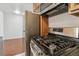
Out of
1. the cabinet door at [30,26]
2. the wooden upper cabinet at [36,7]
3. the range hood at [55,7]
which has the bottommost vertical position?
the cabinet door at [30,26]

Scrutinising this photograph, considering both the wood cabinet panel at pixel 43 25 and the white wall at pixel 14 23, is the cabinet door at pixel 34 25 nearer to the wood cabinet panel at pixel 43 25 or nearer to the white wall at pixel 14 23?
the wood cabinet panel at pixel 43 25


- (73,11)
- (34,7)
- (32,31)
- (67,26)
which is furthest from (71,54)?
(34,7)

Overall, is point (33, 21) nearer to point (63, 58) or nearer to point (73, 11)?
point (73, 11)

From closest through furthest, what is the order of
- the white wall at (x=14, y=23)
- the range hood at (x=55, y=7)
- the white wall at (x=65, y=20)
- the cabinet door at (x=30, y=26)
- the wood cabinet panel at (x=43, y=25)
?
the range hood at (x=55, y=7) < the white wall at (x=65, y=20) < the cabinet door at (x=30, y=26) < the wood cabinet panel at (x=43, y=25) < the white wall at (x=14, y=23)

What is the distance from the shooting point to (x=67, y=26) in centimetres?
173

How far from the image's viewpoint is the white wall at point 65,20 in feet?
5.11

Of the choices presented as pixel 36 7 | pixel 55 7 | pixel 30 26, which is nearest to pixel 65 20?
pixel 55 7

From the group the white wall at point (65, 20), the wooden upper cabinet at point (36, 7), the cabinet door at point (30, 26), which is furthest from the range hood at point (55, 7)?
the wooden upper cabinet at point (36, 7)

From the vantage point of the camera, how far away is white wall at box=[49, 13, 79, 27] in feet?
5.11

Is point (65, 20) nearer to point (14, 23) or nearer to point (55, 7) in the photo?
point (55, 7)

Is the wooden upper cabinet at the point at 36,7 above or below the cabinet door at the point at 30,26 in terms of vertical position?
above

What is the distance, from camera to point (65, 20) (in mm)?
1813

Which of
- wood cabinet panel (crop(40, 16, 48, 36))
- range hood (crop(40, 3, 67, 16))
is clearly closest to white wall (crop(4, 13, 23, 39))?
wood cabinet panel (crop(40, 16, 48, 36))

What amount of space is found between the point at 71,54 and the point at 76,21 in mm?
650
